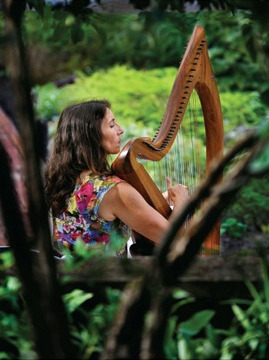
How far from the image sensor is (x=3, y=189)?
1.72 meters

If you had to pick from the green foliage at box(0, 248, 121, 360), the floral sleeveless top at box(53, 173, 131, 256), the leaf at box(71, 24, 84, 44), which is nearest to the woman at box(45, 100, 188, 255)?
the floral sleeveless top at box(53, 173, 131, 256)

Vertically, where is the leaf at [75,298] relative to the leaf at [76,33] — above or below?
below

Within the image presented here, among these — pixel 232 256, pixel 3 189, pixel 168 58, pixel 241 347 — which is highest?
pixel 168 58

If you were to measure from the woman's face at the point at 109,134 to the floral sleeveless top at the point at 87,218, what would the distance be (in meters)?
0.13

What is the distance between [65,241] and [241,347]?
1178mm

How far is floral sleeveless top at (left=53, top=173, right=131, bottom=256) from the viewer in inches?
128

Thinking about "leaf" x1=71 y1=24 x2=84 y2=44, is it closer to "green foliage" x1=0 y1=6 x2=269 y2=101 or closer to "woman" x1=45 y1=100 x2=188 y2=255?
"woman" x1=45 y1=100 x2=188 y2=255

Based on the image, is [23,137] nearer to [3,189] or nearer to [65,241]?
[3,189]

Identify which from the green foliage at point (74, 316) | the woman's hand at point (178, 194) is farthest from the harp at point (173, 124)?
the green foliage at point (74, 316)

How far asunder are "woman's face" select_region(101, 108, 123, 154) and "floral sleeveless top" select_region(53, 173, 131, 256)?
0.13 metres

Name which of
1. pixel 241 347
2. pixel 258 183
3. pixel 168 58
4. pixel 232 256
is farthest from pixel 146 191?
pixel 168 58

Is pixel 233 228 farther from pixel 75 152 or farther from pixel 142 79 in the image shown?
pixel 75 152

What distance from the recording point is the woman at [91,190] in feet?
10.5

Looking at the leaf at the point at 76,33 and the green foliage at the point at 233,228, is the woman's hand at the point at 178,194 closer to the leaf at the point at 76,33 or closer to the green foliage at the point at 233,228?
the leaf at the point at 76,33
